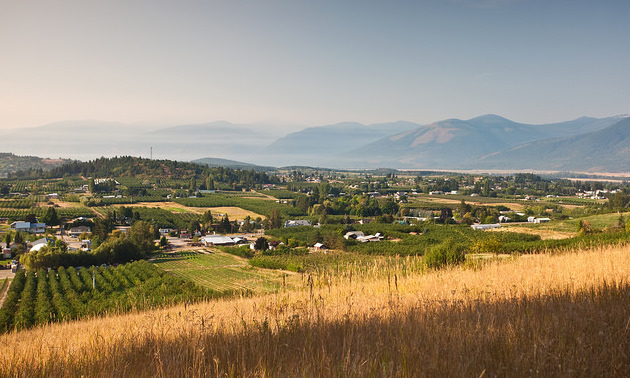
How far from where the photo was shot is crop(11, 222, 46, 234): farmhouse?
59125mm

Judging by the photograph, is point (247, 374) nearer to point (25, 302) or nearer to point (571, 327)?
point (571, 327)

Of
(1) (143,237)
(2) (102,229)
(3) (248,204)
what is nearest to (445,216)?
(3) (248,204)

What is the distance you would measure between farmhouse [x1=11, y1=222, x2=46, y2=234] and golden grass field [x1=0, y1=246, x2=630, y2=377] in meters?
67.2

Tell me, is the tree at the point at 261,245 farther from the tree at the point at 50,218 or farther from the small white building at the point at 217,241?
the tree at the point at 50,218

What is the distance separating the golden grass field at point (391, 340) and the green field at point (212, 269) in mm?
27513

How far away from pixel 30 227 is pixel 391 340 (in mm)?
70358

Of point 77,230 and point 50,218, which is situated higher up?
point 50,218

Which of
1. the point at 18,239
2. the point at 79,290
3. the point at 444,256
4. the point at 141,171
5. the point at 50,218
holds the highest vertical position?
the point at 141,171

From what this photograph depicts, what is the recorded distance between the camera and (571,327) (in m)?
2.80

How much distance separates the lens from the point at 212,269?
40.5m

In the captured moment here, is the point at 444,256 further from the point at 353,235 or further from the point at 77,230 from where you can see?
the point at 77,230

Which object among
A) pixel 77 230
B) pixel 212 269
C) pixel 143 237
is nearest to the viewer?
pixel 212 269

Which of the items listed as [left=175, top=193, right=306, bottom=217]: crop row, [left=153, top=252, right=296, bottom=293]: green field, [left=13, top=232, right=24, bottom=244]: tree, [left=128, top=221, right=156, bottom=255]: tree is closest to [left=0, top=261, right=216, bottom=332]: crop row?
[left=153, top=252, right=296, bottom=293]: green field

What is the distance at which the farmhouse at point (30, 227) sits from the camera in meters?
59.1
